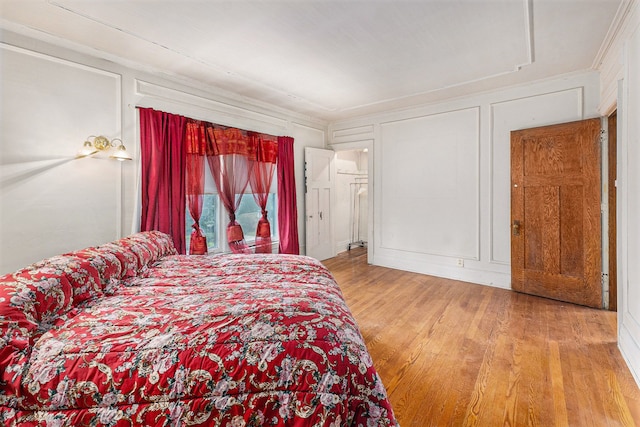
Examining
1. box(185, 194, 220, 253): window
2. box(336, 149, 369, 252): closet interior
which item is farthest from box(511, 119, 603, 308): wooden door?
box(185, 194, 220, 253): window

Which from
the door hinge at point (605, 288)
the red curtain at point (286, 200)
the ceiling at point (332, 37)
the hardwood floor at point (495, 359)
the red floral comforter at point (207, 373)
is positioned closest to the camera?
the red floral comforter at point (207, 373)

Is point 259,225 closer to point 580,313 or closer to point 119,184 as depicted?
point 119,184

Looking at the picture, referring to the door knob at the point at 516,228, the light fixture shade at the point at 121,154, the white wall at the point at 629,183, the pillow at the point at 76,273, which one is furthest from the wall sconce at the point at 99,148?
the door knob at the point at 516,228

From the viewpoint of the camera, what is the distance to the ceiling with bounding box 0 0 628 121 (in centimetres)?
227

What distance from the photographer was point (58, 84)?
2.67 meters

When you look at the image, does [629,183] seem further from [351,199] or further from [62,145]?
[351,199]

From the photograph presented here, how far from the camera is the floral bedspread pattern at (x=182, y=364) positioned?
3.65ft

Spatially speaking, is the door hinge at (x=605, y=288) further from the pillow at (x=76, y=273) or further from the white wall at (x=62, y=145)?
the white wall at (x=62, y=145)

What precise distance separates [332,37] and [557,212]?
323 cm

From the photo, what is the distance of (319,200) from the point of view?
551 cm

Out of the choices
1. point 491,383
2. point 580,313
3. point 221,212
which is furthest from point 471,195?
point 221,212

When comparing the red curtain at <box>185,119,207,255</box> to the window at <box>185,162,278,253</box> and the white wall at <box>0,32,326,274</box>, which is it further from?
the white wall at <box>0,32,326,274</box>

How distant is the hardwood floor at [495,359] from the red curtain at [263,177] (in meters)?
1.57

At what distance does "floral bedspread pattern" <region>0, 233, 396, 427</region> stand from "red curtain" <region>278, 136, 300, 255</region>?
3275 mm
